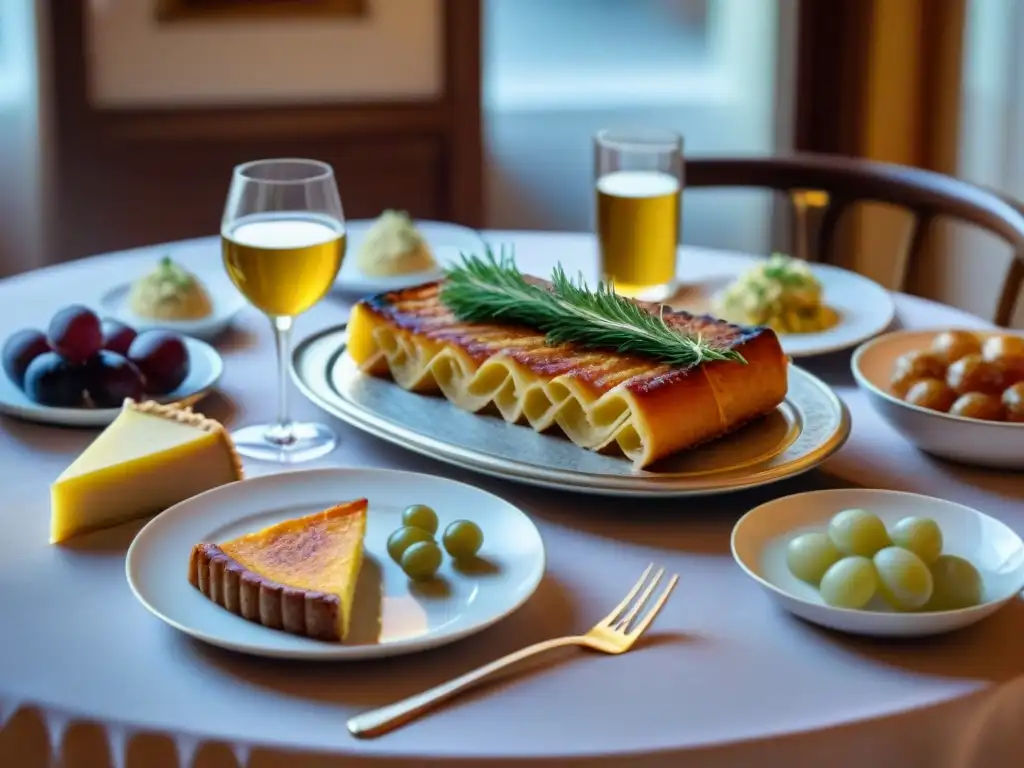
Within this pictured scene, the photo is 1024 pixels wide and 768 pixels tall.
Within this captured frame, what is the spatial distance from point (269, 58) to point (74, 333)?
212 cm

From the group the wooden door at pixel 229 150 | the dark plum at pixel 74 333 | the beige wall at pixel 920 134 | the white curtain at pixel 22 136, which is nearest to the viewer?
the dark plum at pixel 74 333

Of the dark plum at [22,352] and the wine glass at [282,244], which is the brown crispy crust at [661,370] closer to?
the wine glass at [282,244]

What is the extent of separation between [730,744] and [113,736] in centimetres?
42

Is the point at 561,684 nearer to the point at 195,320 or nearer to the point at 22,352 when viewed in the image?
the point at 22,352

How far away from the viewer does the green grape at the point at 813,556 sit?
1.12 meters

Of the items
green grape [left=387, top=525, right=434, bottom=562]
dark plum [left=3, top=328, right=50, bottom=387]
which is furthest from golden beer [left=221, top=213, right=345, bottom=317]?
green grape [left=387, top=525, right=434, bottom=562]

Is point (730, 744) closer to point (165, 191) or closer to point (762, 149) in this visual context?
point (165, 191)

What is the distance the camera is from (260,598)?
1054 millimetres

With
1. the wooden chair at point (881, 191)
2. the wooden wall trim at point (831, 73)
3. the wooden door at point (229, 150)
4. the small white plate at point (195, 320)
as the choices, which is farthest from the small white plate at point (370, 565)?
the wooden wall trim at point (831, 73)

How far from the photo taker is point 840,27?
12.0 ft

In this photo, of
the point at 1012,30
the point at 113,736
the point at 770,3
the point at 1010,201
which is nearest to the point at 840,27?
the point at 770,3

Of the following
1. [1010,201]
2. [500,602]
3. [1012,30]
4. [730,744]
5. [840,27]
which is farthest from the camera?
[840,27]

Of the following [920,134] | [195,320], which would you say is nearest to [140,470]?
[195,320]

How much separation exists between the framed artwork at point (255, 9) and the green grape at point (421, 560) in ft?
8.46
